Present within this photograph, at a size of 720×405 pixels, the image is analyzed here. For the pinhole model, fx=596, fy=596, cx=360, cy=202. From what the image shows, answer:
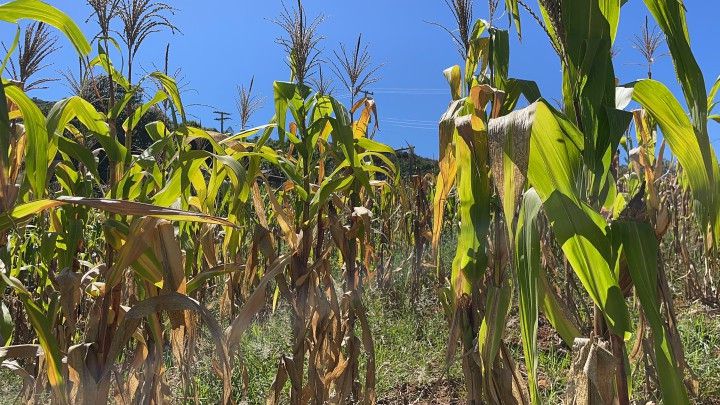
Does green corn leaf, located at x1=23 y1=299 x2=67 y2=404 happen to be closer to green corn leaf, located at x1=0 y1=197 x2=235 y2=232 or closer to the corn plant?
green corn leaf, located at x1=0 y1=197 x2=235 y2=232

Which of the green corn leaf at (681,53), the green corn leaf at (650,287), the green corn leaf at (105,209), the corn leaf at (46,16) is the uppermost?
the corn leaf at (46,16)

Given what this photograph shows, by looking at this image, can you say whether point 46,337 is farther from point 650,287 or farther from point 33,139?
point 650,287

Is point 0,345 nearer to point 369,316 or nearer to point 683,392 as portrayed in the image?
point 683,392

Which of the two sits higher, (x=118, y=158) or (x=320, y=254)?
(x=118, y=158)

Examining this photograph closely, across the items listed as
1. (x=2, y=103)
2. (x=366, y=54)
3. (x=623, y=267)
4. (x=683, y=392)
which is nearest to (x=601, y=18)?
(x=623, y=267)

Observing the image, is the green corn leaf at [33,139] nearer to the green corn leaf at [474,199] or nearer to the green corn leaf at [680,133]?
the green corn leaf at [474,199]

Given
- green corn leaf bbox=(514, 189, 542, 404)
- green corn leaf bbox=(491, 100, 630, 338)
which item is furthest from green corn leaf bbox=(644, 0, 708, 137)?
green corn leaf bbox=(514, 189, 542, 404)

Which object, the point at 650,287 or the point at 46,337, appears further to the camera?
the point at 46,337

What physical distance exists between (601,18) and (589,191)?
0.96 feet

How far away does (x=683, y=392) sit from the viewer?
942 millimetres

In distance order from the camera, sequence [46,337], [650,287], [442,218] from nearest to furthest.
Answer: [650,287] → [46,337] → [442,218]

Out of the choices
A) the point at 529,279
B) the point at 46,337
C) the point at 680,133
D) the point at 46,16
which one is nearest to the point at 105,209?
the point at 46,337

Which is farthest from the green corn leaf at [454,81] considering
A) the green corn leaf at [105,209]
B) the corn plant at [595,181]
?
the green corn leaf at [105,209]

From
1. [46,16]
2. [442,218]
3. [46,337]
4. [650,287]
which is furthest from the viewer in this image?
[442,218]
